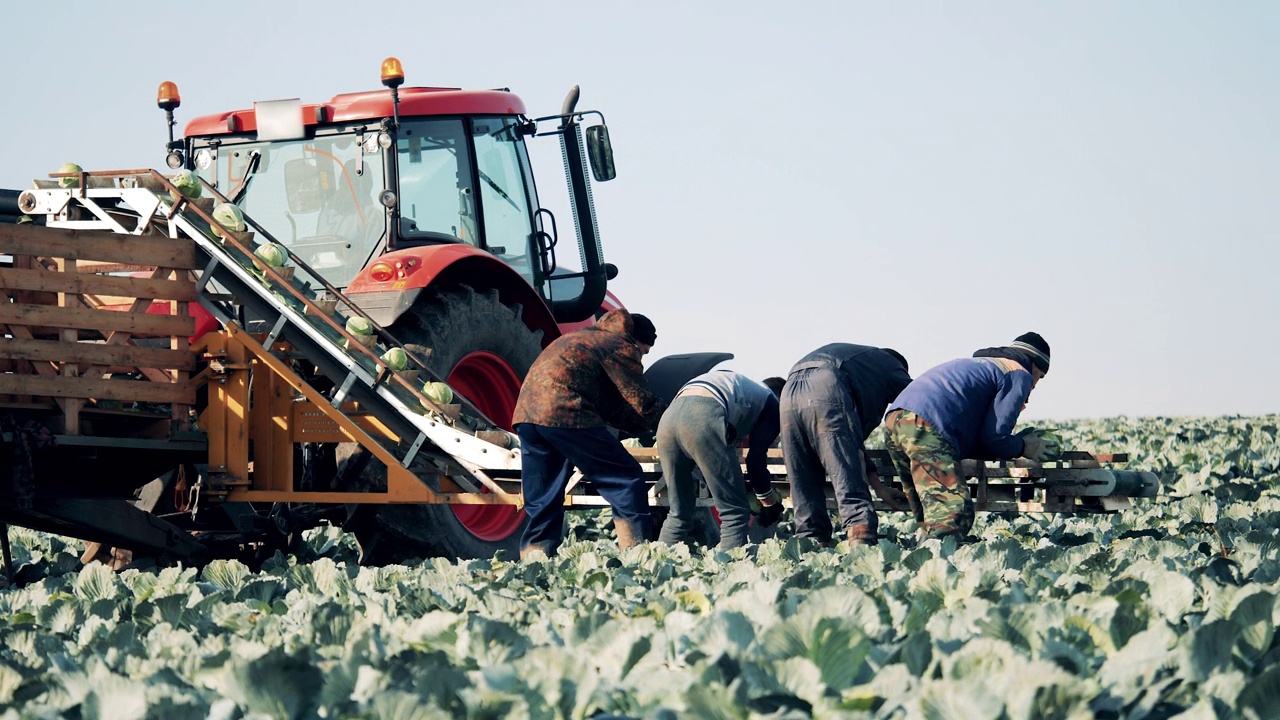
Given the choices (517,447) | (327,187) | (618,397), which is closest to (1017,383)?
(618,397)

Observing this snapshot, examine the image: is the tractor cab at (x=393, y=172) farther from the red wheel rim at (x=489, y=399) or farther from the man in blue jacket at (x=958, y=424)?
the man in blue jacket at (x=958, y=424)

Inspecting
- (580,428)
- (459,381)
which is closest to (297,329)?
(459,381)

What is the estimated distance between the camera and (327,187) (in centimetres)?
843

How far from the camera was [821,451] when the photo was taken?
7.20m

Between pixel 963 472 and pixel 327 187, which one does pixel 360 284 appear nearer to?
pixel 327 187

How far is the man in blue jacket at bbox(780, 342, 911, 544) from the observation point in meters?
7.12

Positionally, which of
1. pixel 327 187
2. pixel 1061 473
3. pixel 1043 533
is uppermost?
pixel 327 187

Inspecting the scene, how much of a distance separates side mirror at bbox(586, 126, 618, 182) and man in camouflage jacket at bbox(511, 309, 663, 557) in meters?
1.46

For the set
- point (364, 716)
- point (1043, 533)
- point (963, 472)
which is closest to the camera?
point (364, 716)

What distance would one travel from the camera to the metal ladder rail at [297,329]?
23.7 ft

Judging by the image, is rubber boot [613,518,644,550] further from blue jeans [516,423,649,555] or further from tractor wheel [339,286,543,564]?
tractor wheel [339,286,543,564]

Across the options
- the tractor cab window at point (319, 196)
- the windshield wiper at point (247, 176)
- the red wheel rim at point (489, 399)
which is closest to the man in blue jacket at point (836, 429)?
the red wheel rim at point (489, 399)

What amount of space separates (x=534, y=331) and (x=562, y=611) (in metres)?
4.45

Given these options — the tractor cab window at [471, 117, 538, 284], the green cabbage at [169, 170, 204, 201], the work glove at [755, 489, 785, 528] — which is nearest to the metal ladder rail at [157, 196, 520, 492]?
the green cabbage at [169, 170, 204, 201]
